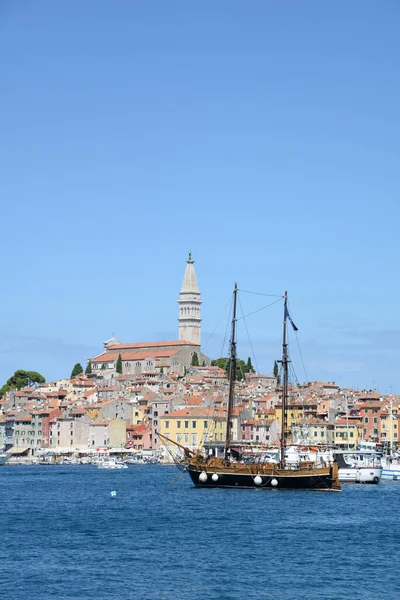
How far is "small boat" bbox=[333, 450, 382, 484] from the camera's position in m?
80.7

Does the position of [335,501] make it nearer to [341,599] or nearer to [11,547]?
[11,547]

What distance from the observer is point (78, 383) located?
178 metres

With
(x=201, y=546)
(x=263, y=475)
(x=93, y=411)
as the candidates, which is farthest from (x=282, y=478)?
(x=93, y=411)

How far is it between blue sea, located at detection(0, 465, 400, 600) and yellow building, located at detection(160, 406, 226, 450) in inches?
2211

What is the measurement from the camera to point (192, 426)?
414 feet

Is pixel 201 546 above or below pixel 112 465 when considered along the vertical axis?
below

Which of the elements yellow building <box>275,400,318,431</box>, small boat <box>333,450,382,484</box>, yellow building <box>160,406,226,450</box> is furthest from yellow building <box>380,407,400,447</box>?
small boat <box>333,450,382,484</box>

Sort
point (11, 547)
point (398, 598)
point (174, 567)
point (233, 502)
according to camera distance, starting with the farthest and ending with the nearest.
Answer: point (233, 502) → point (11, 547) → point (174, 567) → point (398, 598)

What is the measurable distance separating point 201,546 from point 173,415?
284 ft

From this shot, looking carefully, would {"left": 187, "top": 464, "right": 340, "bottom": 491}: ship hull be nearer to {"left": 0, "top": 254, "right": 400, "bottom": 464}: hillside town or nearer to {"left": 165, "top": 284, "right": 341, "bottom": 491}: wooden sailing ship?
{"left": 165, "top": 284, "right": 341, "bottom": 491}: wooden sailing ship

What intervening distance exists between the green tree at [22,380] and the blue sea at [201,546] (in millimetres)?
117416

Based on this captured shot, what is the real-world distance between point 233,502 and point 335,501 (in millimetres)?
5598

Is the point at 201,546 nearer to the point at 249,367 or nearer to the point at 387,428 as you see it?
the point at 387,428

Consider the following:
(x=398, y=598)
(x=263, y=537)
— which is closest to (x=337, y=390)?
(x=263, y=537)
